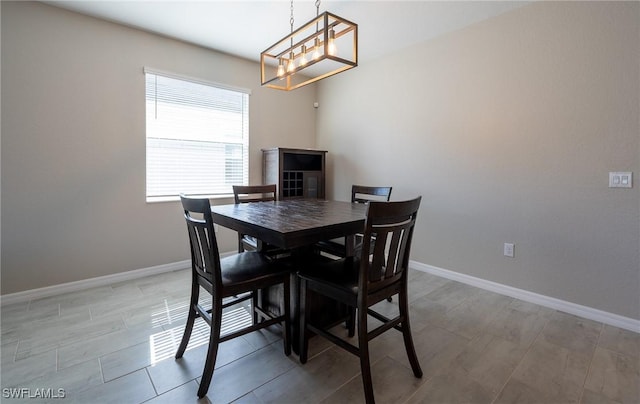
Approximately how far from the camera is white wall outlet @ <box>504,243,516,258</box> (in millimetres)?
2753

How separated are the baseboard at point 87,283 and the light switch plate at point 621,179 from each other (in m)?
3.99

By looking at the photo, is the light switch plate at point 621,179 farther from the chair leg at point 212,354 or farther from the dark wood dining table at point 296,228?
the chair leg at point 212,354

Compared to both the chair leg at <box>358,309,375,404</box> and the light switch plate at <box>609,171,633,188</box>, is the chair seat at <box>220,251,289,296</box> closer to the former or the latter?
the chair leg at <box>358,309,375,404</box>

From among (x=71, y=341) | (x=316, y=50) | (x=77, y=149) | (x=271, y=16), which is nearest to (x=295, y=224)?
(x=316, y=50)

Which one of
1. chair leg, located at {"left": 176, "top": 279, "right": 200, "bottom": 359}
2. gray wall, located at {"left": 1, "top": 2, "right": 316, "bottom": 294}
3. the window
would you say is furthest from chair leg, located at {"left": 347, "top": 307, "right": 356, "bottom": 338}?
the window

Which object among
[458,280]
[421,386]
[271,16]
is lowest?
[421,386]

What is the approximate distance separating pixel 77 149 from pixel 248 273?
7.57 ft

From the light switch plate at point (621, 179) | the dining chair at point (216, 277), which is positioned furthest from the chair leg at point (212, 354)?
the light switch plate at point (621, 179)

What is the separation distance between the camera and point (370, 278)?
4.96 feet

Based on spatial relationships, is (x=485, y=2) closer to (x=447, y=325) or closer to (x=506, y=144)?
(x=506, y=144)

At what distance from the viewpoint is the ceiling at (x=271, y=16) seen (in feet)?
8.50

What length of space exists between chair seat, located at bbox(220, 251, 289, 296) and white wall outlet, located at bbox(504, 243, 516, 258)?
7.12 ft

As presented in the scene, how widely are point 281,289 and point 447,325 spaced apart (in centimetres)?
127

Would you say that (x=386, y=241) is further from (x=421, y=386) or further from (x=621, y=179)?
(x=621, y=179)
